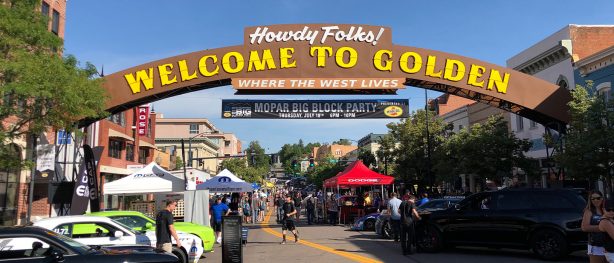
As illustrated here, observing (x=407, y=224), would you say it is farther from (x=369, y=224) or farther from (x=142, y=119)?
(x=142, y=119)

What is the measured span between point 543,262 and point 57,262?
9947 millimetres

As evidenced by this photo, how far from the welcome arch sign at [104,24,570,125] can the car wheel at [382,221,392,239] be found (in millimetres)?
5638

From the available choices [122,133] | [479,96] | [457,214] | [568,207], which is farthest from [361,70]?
[122,133]

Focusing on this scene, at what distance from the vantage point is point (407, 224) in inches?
527

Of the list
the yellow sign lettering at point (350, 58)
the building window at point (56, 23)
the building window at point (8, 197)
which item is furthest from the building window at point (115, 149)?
the yellow sign lettering at point (350, 58)

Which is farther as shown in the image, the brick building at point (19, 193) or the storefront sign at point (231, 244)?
the brick building at point (19, 193)

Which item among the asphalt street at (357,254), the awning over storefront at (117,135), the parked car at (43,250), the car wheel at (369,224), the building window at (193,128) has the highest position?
the building window at (193,128)

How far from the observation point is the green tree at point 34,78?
12.1 meters

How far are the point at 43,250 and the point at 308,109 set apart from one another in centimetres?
1614

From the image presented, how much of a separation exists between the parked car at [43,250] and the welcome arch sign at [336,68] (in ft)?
44.1

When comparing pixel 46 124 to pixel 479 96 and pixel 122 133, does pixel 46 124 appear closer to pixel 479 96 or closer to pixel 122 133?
pixel 479 96

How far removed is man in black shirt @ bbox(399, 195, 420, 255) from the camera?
13180 mm

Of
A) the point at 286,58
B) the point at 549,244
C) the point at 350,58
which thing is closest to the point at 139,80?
the point at 286,58

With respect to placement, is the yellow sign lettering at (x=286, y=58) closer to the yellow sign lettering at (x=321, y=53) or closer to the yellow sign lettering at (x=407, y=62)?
the yellow sign lettering at (x=321, y=53)
